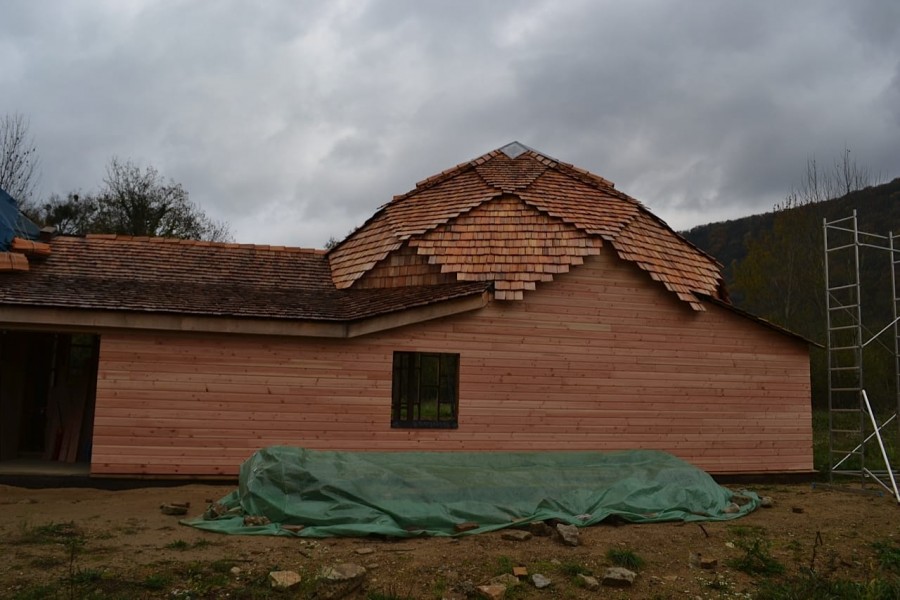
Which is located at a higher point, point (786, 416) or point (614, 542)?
point (786, 416)

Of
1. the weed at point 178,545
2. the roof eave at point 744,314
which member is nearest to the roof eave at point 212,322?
the weed at point 178,545

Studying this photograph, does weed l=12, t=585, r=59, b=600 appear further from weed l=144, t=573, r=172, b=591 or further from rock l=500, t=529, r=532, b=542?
rock l=500, t=529, r=532, b=542

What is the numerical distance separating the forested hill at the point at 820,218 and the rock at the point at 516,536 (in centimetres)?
2422

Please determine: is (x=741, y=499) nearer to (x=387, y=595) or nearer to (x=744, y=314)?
(x=744, y=314)

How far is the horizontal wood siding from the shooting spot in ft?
37.4

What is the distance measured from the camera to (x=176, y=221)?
121ft

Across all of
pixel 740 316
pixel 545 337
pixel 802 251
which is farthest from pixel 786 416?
pixel 802 251

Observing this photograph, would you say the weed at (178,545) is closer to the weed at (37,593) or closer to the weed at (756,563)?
the weed at (37,593)

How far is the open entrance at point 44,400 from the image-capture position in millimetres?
13367

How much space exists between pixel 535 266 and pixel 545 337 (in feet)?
4.33

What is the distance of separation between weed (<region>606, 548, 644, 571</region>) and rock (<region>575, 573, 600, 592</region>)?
1.93 feet

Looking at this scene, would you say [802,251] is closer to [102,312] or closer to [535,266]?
[535,266]

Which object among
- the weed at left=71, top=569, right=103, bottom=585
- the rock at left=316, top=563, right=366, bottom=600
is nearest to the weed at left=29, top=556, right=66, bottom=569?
the weed at left=71, top=569, right=103, bottom=585

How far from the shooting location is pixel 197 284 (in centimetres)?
1355
